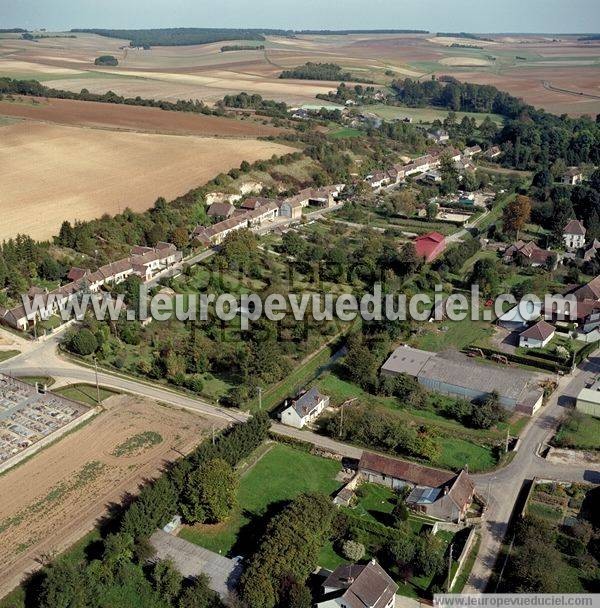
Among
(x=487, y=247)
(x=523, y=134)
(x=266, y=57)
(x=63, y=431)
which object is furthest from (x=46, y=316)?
(x=266, y=57)

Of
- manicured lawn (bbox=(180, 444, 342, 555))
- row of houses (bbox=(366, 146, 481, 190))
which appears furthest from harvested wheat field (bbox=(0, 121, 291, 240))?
manicured lawn (bbox=(180, 444, 342, 555))

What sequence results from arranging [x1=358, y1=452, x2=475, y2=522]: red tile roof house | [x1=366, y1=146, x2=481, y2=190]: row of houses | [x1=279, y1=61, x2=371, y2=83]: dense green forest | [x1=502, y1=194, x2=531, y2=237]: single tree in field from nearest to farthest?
[x1=358, y1=452, x2=475, y2=522]: red tile roof house < [x1=502, y1=194, x2=531, y2=237]: single tree in field < [x1=366, y1=146, x2=481, y2=190]: row of houses < [x1=279, y1=61, x2=371, y2=83]: dense green forest

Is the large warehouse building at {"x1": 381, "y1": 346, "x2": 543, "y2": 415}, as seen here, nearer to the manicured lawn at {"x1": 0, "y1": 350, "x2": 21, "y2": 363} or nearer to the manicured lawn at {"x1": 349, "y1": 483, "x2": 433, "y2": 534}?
the manicured lawn at {"x1": 349, "y1": 483, "x2": 433, "y2": 534}

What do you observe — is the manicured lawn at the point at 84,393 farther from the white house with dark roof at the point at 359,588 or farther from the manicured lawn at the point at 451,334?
the manicured lawn at the point at 451,334

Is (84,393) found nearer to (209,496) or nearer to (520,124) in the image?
(209,496)

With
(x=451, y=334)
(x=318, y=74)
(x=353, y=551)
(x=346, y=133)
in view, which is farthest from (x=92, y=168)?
(x=318, y=74)

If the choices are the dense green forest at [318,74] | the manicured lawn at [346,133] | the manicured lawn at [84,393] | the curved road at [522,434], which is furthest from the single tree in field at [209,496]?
the dense green forest at [318,74]
